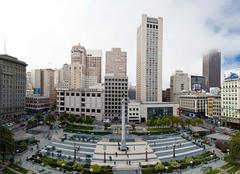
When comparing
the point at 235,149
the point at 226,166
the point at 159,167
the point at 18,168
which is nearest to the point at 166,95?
the point at 235,149

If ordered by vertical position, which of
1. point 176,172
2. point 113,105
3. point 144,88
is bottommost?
point 176,172

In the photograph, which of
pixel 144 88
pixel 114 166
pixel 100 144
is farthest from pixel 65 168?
pixel 144 88

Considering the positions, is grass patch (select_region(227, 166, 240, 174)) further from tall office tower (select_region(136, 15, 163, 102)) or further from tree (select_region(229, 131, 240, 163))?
tall office tower (select_region(136, 15, 163, 102))

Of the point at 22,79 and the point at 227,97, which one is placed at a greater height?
the point at 22,79

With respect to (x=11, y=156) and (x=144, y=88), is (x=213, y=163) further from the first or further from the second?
(x=144, y=88)

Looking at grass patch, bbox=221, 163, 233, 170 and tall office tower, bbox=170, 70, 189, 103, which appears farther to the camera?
tall office tower, bbox=170, 70, 189, 103

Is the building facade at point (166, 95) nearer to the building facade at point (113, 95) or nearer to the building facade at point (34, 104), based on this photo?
the building facade at point (113, 95)

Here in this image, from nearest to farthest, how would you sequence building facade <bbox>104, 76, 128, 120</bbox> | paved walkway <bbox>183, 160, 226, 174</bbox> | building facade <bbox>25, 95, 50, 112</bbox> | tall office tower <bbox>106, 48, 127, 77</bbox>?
1. paved walkway <bbox>183, 160, 226, 174</bbox>
2. building facade <bbox>104, 76, 128, 120</bbox>
3. building facade <bbox>25, 95, 50, 112</bbox>
4. tall office tower <bbox>106, 48, 127, 77</bbox>

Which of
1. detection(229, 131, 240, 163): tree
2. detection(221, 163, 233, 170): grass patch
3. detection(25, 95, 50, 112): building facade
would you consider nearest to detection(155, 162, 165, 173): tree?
detection(221, 163, 233, 170): grass patch

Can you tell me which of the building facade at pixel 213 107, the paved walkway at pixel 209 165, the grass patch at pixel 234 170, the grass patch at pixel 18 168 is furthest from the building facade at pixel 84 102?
the grass patch at pixel 234 170
